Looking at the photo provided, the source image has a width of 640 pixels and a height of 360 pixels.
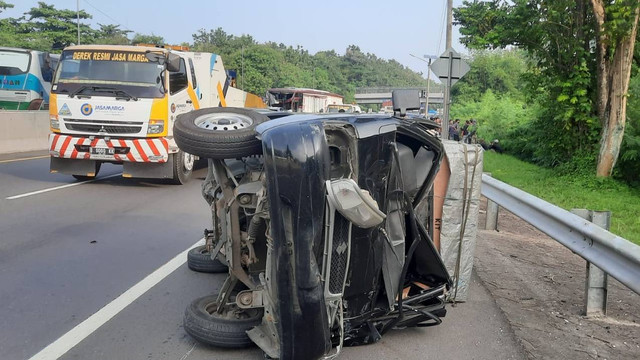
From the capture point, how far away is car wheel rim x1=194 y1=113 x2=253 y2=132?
4238 mm

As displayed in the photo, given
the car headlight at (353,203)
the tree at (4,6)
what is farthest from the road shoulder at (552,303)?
the tree at (4,6)

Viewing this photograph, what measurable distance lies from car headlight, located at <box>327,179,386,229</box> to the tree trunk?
1275 cm

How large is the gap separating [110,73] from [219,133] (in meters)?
8.25

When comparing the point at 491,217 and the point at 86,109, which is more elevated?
the point at 86,109

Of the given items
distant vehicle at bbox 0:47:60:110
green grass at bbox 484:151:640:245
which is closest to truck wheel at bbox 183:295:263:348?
green grass at bbox 484:151:640:245

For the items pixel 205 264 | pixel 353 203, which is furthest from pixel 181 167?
pixel 353 203

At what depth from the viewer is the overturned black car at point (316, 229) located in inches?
128

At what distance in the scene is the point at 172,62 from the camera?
11.4 metres

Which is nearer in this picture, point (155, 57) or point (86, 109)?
point (86, 109)

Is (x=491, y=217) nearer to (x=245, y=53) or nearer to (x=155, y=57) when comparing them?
(x=155, y=57)

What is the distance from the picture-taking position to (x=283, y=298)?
129 inches

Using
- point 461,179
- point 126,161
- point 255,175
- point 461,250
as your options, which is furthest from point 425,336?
point 126,161

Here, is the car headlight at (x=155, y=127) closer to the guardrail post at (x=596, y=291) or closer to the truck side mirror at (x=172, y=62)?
the truck side mirror at (x=172, y=62)

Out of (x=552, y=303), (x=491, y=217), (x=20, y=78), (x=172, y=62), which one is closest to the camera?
(x=552, y=303)
